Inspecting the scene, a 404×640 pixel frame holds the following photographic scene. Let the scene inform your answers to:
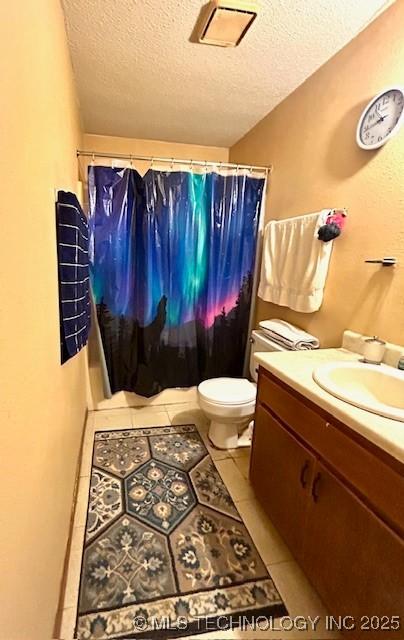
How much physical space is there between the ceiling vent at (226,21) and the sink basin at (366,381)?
4.86 ft

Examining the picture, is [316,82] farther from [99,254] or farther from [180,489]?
[180,489]

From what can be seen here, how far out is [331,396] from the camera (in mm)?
1026

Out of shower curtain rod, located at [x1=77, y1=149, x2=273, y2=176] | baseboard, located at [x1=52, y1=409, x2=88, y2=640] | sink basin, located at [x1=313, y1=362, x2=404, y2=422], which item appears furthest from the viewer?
shower curtain rod, located at [x1=77, y1=149, x2=273, y2=176]

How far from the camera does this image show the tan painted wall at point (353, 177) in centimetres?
128

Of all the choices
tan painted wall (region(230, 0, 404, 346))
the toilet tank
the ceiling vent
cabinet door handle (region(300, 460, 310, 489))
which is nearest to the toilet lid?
the toilet tank

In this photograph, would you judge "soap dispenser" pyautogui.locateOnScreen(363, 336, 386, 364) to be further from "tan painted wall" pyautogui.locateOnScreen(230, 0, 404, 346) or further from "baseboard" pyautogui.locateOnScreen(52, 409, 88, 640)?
"baseboard" pyautogui.locateOnScreen(52, 409, 88, 640)

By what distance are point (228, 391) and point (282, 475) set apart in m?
0.72

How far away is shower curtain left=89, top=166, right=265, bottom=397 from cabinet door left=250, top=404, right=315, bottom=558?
1.08m

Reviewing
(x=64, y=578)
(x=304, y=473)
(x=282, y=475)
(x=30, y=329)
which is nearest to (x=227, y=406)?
(x=282, y=475)

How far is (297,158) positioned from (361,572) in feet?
6.74

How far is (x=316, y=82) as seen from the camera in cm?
171

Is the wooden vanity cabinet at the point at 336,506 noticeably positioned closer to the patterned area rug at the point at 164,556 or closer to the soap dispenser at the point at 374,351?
the patterned area rug at the point at 164,556

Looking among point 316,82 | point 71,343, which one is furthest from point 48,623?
point 316,82

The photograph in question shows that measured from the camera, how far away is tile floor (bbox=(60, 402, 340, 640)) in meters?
1.06
